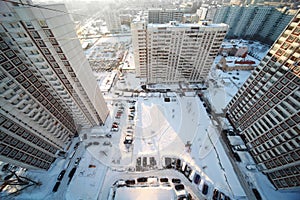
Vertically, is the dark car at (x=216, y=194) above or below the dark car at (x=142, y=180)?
below

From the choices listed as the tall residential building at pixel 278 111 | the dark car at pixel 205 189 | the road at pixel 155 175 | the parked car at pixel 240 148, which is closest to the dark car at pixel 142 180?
the road at pixel 155 175

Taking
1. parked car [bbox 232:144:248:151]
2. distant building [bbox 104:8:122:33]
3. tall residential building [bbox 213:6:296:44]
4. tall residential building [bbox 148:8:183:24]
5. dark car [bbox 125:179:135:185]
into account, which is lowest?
dark car [bbox 125:179:135:185]

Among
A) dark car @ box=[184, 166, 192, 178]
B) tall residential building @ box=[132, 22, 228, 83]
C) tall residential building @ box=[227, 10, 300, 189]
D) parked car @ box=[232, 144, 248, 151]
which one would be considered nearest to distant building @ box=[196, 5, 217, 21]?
tall residential building @ box=[132, 22, 228, 83]

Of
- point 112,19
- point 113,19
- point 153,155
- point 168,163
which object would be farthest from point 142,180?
point 112,19

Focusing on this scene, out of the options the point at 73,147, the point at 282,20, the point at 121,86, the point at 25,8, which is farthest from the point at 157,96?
the point at 282,20

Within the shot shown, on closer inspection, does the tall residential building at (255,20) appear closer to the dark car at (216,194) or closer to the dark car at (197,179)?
the dark car at (216,194)

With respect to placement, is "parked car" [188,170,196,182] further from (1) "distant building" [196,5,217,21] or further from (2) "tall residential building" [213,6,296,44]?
(2) "tall residential building" [213,6,296,44]
